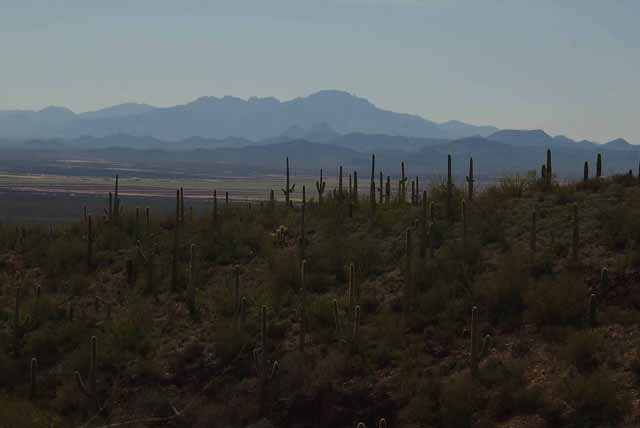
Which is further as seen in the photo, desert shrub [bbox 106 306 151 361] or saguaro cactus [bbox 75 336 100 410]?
desert shrub [bbox 106 306 151 361]

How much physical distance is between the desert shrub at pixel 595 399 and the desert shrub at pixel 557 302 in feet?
7.68

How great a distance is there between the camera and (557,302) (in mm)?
16203

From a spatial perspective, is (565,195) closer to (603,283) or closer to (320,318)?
(603,283)

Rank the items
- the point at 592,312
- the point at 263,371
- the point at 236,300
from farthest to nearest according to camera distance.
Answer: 1. the point at 236,300
2. the point at 263,371
3. the point at 592,312

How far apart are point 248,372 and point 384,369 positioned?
2943mm

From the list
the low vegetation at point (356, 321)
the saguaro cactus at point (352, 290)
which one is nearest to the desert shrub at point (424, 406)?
the low vegetation at point (356, 321)

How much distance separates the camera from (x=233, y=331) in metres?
18.4

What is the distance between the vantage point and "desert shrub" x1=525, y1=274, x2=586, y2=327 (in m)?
16.0

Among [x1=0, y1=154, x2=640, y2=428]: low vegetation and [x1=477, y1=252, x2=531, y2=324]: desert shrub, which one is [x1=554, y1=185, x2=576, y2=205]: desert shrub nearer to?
[x1=0, y1=154, x2=640, y2=428]: low vegetation

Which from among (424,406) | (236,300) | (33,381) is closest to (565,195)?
(236,300)

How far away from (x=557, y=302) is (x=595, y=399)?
3.27m

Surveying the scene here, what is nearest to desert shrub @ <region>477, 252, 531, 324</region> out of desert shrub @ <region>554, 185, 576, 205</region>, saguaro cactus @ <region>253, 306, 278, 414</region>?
saguaro cactus @ <region>253, 306, 278, 414</region>

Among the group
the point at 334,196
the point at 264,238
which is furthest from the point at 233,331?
the point at 334,196

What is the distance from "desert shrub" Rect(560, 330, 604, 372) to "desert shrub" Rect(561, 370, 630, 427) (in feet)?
1.99
